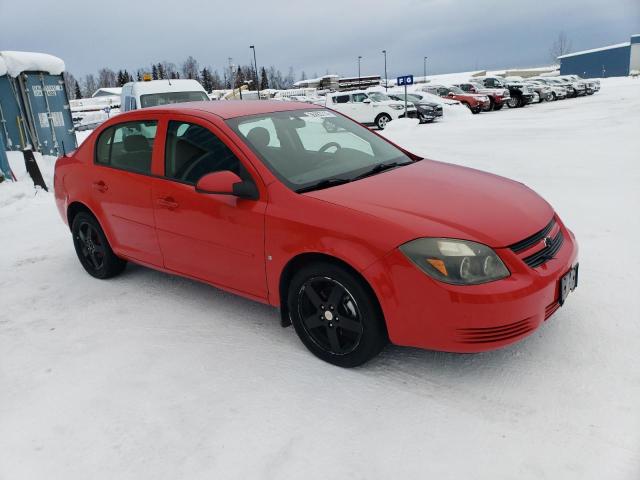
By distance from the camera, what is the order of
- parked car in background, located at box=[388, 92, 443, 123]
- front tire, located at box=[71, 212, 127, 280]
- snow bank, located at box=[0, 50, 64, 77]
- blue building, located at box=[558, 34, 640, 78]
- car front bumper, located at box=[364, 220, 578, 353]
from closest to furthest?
car front bumper, located at box=[364, 220, 578, 353] < front tire, located at box=[71, 212, 127, 280] < snow bank, located at box=[0, 50, 64, 77] < parked car in background, located at box=[388, 92, 443, 123] < blue building, located at box=[558, 34, 640, 78]

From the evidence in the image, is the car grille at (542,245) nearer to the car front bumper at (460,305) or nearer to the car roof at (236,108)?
the car front bumper at (460,305)

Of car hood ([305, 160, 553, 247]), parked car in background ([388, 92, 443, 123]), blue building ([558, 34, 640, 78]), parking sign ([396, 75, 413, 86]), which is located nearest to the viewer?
car hood ([305, 160, 553, 247])

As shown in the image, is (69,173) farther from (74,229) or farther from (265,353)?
(265,353)

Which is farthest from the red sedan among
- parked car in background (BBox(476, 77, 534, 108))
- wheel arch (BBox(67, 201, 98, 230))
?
parked car in background (BBox(476, 77, 534, 108))

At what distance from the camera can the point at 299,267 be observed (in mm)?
3145

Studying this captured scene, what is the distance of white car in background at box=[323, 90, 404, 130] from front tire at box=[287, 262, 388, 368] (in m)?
18.2

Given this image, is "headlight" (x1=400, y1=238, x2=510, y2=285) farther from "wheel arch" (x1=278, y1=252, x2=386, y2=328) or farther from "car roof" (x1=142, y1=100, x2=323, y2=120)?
"car roof" (x1=142, y1=100, x2=323, y2=120)

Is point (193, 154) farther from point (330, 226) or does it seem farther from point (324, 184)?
point (330, 226)

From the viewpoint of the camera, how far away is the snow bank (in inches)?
411

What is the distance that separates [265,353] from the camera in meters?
3.35

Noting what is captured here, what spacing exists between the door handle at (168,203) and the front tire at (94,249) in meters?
1.05

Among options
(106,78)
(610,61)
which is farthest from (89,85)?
(610,61)

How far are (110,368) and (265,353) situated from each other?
38.0 inches

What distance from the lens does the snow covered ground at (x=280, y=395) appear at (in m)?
2.37
